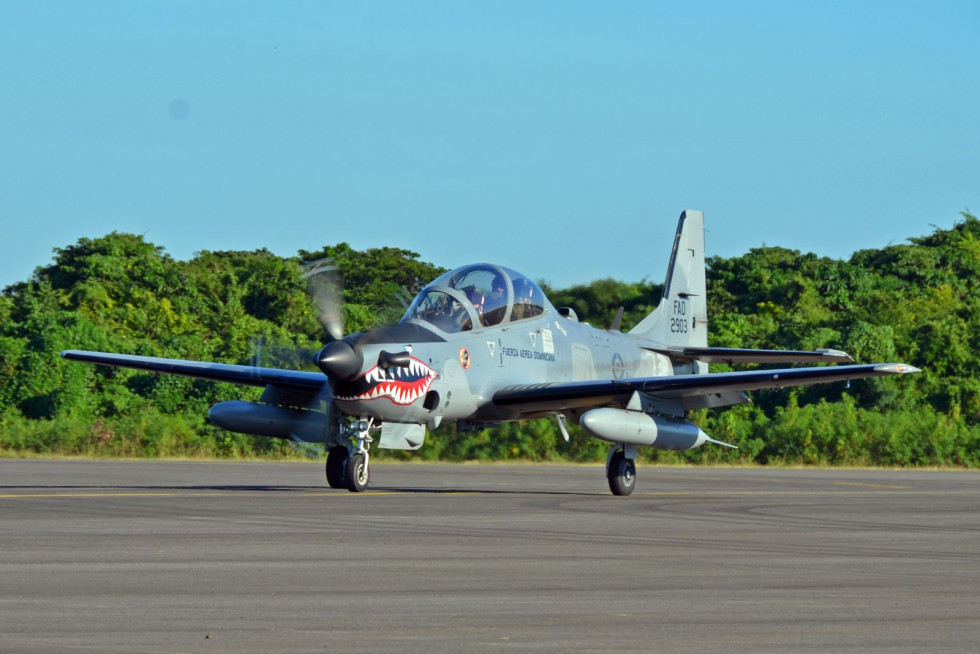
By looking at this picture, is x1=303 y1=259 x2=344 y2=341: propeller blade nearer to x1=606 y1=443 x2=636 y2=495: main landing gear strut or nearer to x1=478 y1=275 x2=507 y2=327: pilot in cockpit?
x1=478 y1=275 x2=507 y2=327: pilot in cockpit

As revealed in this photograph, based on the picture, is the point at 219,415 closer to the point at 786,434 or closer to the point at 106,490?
the point at 106,490

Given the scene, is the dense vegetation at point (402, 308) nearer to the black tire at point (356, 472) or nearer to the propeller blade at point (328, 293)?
the propeller blade at point (328, 293)

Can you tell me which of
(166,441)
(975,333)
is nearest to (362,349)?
(166,441)

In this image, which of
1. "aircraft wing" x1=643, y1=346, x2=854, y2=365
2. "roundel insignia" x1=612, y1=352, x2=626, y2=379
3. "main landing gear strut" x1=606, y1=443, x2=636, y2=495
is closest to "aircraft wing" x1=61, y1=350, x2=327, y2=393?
"main landing gear strut" x1=606, y1=443, x2=636, y2=495

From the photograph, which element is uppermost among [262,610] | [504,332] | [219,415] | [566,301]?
[566,301]

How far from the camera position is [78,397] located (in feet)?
143

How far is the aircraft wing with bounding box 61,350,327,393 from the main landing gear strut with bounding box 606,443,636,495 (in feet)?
14.9

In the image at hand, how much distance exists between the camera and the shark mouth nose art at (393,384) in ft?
59.0

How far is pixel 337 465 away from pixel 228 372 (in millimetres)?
2703

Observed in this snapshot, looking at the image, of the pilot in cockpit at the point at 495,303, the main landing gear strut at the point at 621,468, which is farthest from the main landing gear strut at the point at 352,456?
the main landing gear strut at the point at 621,468

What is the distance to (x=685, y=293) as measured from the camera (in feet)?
89.9

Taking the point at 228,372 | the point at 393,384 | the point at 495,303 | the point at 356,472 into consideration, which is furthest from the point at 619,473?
the point at 228,372

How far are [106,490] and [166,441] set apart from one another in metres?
19.5

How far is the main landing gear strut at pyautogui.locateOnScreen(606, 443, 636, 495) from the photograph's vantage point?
67.8 feet
